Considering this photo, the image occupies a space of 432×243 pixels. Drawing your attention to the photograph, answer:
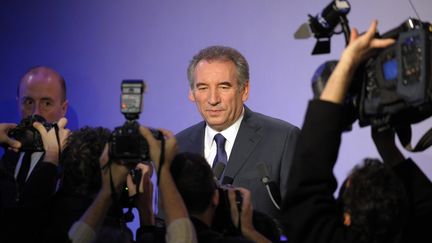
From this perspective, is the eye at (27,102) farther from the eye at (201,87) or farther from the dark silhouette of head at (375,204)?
the dark silhouette of head at (375,204)

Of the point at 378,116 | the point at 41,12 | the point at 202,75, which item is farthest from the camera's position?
the point at 41,12

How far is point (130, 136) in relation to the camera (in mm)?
2111

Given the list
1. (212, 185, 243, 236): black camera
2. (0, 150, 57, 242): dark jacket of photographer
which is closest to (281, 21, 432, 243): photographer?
(212, 185, 243, 236): black camera

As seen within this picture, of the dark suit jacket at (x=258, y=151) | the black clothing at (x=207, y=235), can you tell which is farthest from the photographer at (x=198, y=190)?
the dark suit jacket at (x=258, y=151)

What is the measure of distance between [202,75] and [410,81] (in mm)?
1464

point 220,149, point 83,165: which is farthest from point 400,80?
point 220,149

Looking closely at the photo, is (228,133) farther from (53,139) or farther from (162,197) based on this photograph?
(162,197)

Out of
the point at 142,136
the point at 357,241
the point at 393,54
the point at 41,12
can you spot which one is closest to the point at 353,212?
the point at 357,241

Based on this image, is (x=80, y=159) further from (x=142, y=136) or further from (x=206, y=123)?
(x=206, y=123)

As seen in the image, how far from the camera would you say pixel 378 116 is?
74.9 inches

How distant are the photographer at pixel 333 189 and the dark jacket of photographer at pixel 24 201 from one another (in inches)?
32.6

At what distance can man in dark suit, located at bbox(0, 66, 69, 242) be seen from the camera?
2168 mm

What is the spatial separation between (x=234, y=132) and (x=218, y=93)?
185mm

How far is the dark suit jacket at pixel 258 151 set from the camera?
2.86 metres
